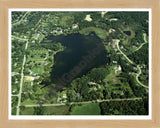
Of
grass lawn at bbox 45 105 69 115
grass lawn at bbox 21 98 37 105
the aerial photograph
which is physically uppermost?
the aerial photograph

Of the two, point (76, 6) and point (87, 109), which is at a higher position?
point (76, 6)

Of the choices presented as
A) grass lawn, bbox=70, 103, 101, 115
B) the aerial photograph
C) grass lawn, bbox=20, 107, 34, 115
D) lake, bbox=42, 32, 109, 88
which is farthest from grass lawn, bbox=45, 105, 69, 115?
lake, bbox=42, 32, 109, 88

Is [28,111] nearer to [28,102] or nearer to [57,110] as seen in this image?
[28,102]

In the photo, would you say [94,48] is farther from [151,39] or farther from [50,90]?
[151,39]

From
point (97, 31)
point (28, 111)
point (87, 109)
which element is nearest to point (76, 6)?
point (87, 109)

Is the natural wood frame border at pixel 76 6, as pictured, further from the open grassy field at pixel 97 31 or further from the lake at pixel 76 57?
the open grassy field at pixel 97 31

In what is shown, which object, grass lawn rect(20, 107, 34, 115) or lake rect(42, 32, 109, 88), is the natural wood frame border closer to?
grass lawn rect(20, 107, 34, 115)

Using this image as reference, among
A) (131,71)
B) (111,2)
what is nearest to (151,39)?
(111,2)

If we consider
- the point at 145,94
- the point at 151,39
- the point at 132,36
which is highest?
the point at 132,36
